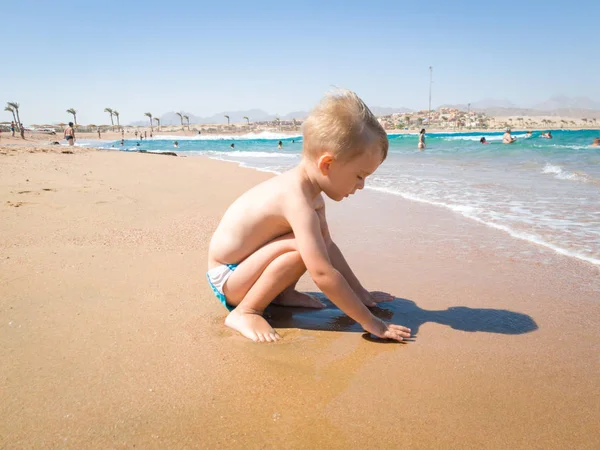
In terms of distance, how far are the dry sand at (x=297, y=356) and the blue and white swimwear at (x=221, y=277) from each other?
0.10 meters

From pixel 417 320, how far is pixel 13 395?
1.80m

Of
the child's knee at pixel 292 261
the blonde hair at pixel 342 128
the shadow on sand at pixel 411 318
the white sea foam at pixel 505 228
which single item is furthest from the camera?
the white sea foam at pixel 505 228

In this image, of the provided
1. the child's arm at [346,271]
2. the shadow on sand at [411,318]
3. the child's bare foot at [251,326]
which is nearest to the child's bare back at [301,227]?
the child's bare foot at [251,326]

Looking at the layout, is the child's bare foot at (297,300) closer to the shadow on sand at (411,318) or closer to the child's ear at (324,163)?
the shadow on sand at (411,318)

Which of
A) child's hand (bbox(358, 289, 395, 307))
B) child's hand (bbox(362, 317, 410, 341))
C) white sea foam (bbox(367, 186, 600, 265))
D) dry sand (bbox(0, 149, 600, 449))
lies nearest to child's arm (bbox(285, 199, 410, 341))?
child's hand (bbox(362, 317, 410, 341))

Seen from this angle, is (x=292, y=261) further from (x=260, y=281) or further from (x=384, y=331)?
(x=384, y=331)

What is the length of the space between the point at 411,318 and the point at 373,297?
10.2 inches

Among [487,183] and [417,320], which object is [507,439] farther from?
[487,183]

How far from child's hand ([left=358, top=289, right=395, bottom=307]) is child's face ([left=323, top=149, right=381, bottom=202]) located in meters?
0.73

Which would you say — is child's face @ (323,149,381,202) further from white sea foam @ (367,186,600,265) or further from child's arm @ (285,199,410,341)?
white sea foam @ (367,186,600,265)

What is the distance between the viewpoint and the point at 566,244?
342cm

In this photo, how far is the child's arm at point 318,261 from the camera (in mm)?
1807

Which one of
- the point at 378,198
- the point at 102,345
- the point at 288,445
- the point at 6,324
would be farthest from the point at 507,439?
the point at 378,198

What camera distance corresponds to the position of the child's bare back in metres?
1.80
